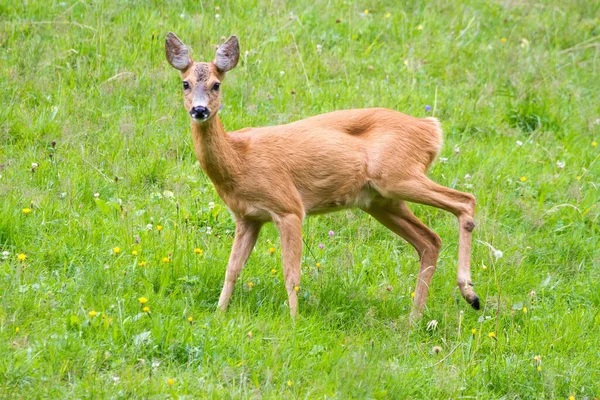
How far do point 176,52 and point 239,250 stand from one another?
1332 millimetres

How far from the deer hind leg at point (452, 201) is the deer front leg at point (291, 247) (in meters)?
0.71

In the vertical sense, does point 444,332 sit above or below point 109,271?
below

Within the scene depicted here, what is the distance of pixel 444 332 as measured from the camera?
621cm

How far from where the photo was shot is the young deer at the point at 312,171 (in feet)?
20.2

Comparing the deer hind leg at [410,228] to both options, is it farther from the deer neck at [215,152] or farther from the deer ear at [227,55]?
the deer ear at [227,55]

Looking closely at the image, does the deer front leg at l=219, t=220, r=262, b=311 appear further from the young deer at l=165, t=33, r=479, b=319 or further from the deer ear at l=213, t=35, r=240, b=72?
the deer ear at l=213, t=35, r=240, b=72

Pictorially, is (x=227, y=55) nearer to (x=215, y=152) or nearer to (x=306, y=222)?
(x=215, y=152)

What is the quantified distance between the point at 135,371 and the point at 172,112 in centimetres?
367

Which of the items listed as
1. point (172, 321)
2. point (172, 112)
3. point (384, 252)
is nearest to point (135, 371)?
point (172, 321)

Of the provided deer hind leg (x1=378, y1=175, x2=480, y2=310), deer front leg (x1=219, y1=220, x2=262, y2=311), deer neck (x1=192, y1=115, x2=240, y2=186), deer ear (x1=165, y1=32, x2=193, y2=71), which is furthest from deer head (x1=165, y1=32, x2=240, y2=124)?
deer hind leg (x1=378, y1=175, x2=480, y2=310)

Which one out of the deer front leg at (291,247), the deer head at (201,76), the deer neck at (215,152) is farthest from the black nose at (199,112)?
the deer front leg at (291,247)

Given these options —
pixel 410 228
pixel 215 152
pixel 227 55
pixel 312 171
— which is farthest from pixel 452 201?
pixel 227 55

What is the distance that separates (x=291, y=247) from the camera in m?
6.21

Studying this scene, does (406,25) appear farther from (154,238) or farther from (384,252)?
(154,238)
